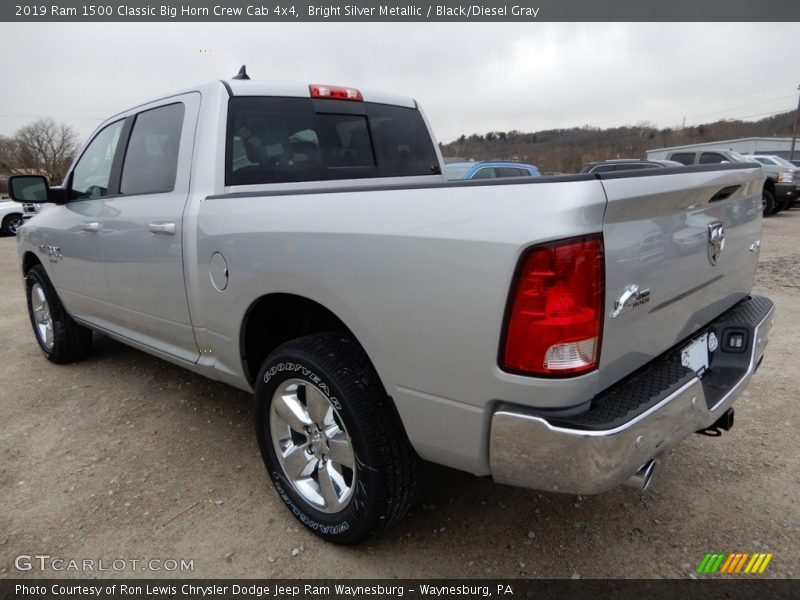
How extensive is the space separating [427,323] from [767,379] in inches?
126

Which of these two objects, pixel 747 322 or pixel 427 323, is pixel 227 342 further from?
pixel 747 322

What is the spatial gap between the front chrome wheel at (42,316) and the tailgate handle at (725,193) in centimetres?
452

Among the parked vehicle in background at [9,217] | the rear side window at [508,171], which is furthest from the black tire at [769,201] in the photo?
the parked vehicle in background at [9,217]

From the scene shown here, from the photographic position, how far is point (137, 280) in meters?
2.96

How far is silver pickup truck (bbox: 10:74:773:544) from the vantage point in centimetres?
150

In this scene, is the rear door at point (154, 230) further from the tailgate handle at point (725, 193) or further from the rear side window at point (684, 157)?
the rear side window at point (684, 157)

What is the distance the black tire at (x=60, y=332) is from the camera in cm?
419

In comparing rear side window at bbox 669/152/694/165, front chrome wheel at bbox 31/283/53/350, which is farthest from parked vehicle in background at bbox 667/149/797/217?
front chrome wheel at bbox 31/283/53/350

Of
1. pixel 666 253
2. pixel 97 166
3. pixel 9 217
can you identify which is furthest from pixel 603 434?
pixel 9 217

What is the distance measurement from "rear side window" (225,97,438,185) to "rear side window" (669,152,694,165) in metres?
14.6

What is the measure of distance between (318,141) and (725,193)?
2.01m

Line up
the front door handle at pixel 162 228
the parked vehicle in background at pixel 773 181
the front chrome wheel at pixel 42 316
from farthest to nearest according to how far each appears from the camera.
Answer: the parked vehicle in background at pixel 773 181 < the front chrome wheel at pixel 42 316 < the front door handle at pixel 162 228

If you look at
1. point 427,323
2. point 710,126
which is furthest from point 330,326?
point 710,126

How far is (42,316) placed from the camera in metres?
4.50
